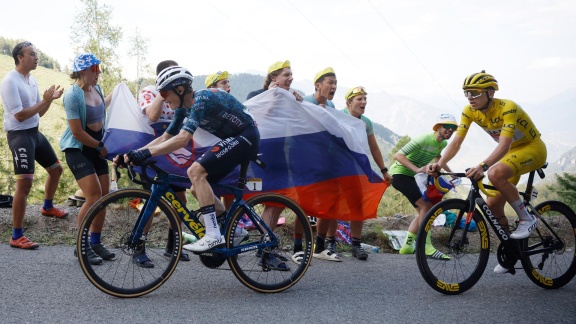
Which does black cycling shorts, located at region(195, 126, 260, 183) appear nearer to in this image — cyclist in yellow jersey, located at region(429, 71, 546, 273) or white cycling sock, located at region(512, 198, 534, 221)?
cyclist in yellow jersey, located at region(429, 71, 546, 273)

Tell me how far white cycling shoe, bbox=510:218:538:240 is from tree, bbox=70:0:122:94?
3317cm

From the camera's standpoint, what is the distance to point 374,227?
898cm

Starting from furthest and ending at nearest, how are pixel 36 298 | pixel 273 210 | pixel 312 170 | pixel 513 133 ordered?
pixel 312 170
pixel 273 210
pixel 513 133
pixel 36 298

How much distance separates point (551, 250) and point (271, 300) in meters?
3.10

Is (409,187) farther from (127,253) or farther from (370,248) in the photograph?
(127,253)

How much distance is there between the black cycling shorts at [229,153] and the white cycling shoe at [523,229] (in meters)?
2.79

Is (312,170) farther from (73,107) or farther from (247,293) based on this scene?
(73,107)

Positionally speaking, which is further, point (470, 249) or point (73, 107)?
point (73, 107)

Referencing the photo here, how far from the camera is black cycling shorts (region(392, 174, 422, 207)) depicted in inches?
306

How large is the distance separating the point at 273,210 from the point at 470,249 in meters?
2.05

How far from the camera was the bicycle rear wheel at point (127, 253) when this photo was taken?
15.7 ft

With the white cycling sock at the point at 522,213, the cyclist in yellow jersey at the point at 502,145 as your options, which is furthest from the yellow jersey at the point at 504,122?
the white cycling sock at the point at 522,213

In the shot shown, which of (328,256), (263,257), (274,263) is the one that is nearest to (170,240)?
(263,257)

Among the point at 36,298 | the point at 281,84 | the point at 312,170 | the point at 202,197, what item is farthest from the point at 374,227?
the point at 36,298
